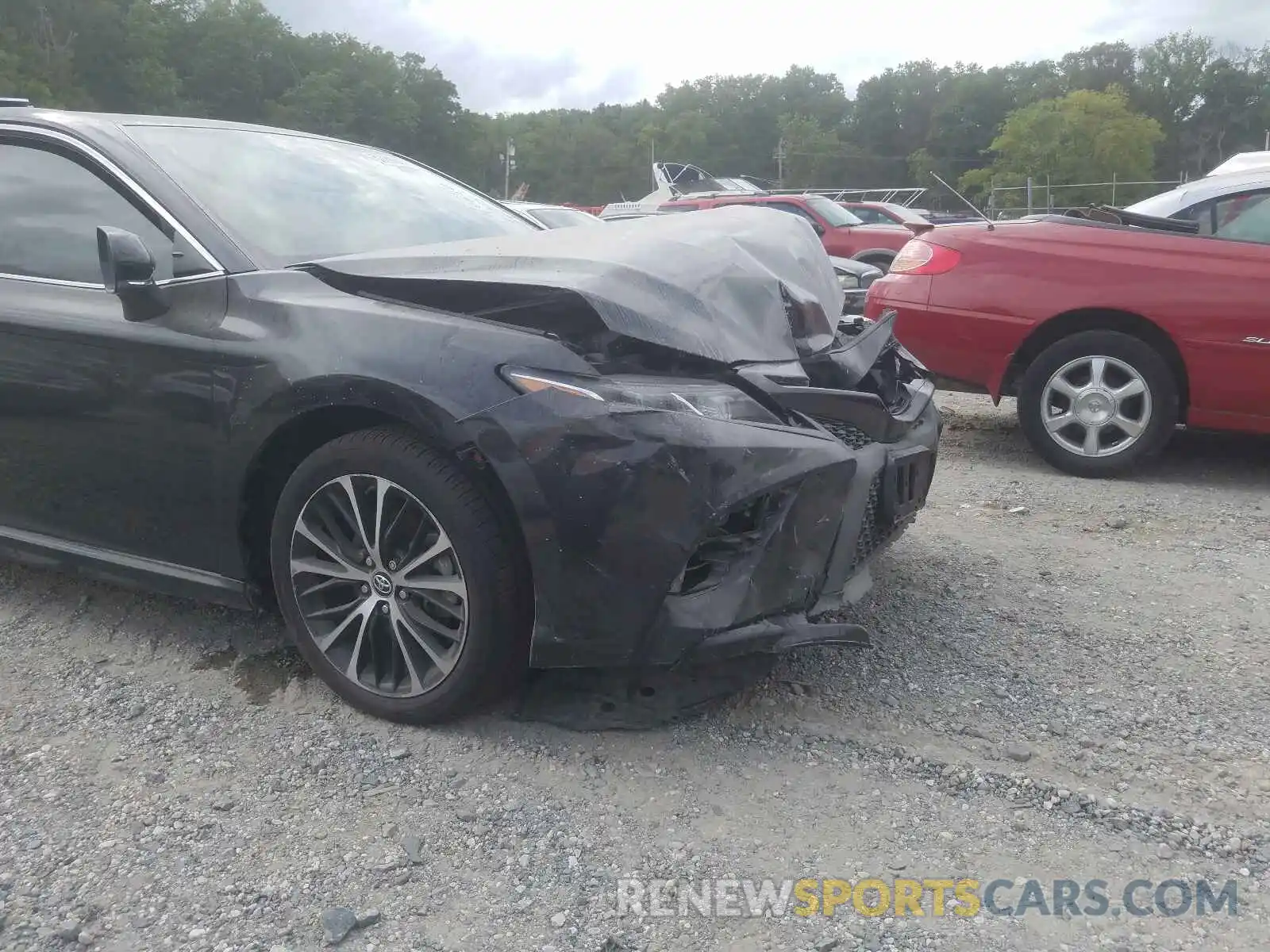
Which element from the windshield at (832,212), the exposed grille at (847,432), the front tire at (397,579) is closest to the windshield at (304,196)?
the front tire at (397,579)

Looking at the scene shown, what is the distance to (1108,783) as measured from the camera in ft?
8.20

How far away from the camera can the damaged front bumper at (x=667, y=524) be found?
7.93ft

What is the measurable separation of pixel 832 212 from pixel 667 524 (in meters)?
14.7

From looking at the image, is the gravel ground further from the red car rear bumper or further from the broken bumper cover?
the red car rear bumper

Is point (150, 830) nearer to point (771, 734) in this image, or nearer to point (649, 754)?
point (649, 754)

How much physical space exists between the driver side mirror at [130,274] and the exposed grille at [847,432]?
5.97 feet

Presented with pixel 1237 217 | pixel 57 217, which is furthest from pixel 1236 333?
pixel 57 217

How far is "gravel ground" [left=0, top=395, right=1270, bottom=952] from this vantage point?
2.09 m

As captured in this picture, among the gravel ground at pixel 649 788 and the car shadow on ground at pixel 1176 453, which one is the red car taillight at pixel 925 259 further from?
the gravel ground at pixel 649 788

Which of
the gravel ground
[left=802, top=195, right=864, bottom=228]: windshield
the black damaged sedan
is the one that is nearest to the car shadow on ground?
the gravel ground

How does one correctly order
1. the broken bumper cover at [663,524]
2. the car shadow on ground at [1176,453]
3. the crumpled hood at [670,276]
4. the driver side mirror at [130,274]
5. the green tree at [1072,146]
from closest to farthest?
the broken bumper cover at [663,524]
the crumpled hood at [670,276]
the driver side mirror at [130,274]
the car shadow on ground at [1176,453]
the green tree at [1072,146]

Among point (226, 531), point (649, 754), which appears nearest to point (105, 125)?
point (226, 531)

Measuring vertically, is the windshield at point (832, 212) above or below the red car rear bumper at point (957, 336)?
above

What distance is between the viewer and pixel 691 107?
11506cm
